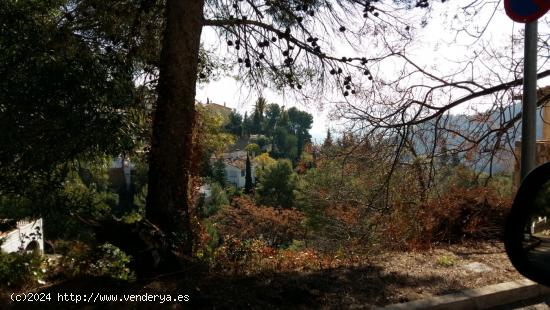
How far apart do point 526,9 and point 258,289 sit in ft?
11.1

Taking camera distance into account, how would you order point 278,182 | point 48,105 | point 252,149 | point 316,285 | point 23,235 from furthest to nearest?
point 252,149 < point 278,182 < point 23,235 < point 316,285 < point 48,105

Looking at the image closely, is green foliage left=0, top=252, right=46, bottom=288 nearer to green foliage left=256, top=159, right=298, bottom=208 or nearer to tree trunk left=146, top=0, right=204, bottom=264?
tree trunk left=146, top=0, right=204, bottom=264

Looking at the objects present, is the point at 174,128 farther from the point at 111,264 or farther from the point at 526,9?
the point at 526,9

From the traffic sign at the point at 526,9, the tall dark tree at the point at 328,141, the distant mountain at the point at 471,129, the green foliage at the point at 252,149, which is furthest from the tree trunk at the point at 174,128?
the green foliage at the point at 252,149

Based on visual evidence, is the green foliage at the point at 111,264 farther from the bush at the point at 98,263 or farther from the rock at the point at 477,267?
the rock at the point at 477,267

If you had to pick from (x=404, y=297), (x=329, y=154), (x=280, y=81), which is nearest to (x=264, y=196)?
(x=329, y=154)

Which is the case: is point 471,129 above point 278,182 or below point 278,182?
above

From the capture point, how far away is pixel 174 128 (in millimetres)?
5176

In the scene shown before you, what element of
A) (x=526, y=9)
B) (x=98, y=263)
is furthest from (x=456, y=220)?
(x=98, y=263)

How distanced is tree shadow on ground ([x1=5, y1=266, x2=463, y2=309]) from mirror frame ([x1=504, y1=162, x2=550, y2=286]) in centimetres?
177

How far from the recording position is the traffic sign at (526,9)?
3.65 m

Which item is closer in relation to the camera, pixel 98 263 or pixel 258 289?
pixel 258 289

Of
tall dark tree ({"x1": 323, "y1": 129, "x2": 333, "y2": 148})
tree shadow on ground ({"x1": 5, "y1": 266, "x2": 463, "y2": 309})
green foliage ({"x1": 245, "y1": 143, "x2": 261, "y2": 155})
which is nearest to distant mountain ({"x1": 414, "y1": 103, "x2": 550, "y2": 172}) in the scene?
tall dark tree ({"x1": 323, "y1": 129, "x2": 333, "y2": 148})

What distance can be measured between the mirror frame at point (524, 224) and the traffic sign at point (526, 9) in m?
2.03
